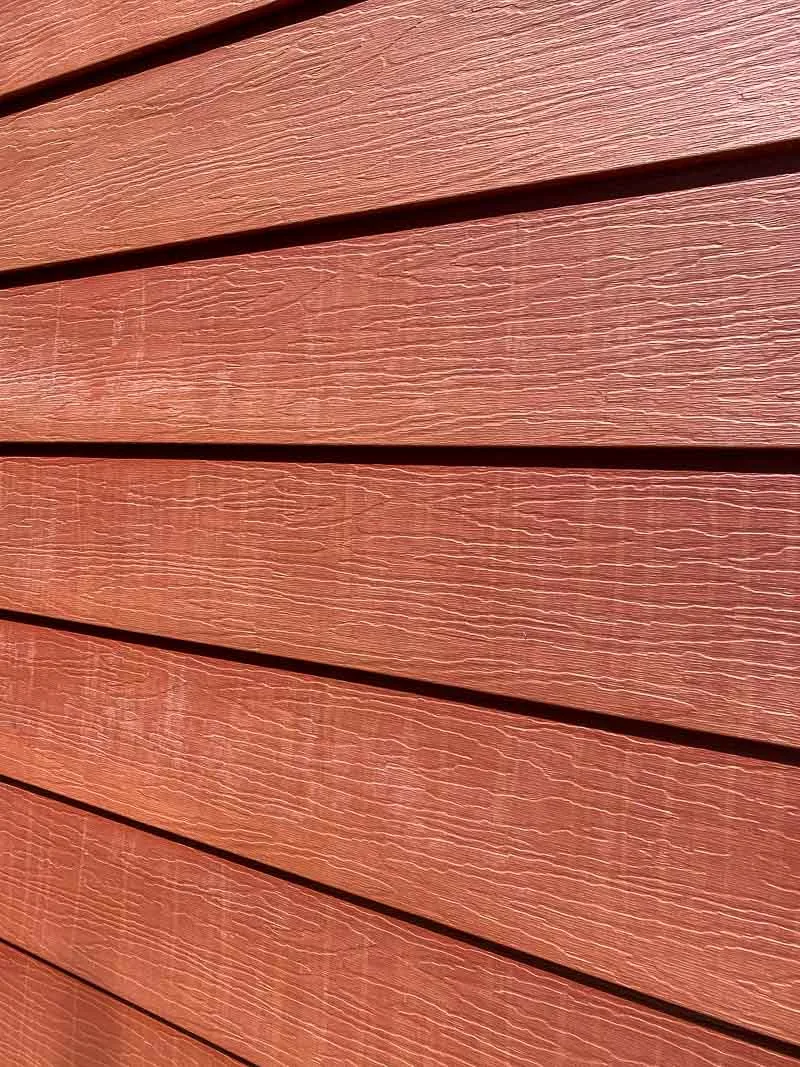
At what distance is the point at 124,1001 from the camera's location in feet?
4.86

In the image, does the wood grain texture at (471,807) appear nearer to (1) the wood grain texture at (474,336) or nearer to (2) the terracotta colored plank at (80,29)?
(1) the wood grain texture at (474,336)

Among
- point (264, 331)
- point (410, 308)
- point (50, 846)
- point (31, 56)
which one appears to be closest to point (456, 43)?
point (410, 308)

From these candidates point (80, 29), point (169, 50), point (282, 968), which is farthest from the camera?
point (80, 29)

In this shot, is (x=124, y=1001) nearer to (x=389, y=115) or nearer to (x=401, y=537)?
(x=401, y=537)

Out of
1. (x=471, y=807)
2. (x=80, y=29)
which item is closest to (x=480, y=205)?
(x=471, y=807)

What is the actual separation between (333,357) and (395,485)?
0.18 metres

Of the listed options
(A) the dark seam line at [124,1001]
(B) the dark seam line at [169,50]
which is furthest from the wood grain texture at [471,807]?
(B) the dark seam line at [169,50]

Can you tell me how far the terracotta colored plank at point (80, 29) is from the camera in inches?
56.2

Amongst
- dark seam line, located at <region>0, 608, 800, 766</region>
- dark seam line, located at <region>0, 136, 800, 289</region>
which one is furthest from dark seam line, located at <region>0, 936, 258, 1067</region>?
dark seam line, located at <region>0, 136, 800, 289</region>

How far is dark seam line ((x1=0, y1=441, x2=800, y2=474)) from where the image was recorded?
3.23 ft

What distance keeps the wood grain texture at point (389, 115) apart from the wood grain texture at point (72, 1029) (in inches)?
40.7

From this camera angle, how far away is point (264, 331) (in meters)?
1.33

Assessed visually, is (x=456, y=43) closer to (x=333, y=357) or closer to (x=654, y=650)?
(x=333, y=357)

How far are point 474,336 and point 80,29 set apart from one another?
0.86 meters
